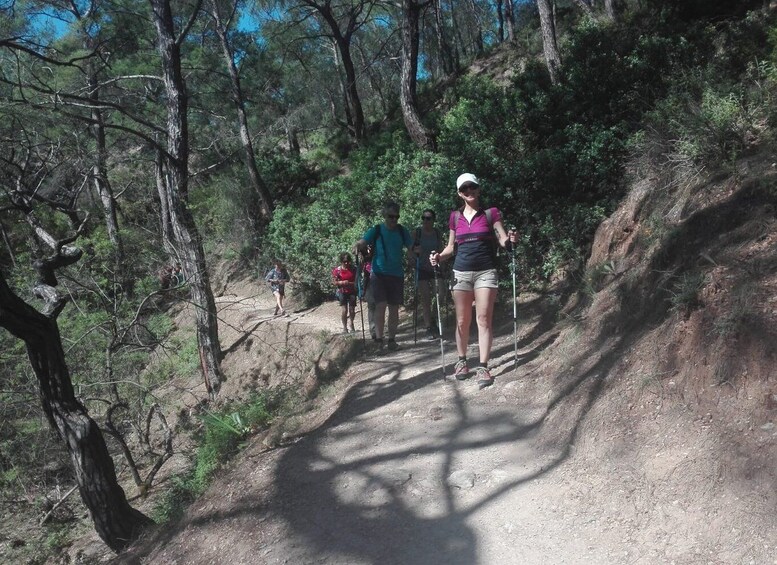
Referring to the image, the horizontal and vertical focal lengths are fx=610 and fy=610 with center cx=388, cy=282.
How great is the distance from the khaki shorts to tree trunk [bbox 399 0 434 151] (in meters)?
8.35

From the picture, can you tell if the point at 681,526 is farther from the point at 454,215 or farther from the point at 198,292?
the point at 198,292

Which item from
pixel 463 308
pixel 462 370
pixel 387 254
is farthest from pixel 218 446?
pixel 387 254

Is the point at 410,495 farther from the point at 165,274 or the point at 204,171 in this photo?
the point at 204,171

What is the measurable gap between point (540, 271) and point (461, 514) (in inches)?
250

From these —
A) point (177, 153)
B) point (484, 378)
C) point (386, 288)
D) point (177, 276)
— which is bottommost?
point (484, 378)

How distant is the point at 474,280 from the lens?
554 centimetres

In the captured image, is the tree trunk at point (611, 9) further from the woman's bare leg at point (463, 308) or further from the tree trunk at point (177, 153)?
the woman's bare leg at point (463, 308)

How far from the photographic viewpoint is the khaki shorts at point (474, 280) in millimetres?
5480

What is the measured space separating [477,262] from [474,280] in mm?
175

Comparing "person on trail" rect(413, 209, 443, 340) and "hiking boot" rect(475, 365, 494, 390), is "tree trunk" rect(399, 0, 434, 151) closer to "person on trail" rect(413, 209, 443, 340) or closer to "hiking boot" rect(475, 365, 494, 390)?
"person on trail" rect(413, 209, 443, 340)

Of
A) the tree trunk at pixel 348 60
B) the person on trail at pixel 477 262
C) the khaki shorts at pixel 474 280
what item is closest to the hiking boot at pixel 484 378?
the person on trail at pixel 477 262

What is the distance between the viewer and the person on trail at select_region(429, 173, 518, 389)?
5.46 metres

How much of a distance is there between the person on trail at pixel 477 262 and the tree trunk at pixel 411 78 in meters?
8.17

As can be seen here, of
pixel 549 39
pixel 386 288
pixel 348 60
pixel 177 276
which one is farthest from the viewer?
pixel 348 60
